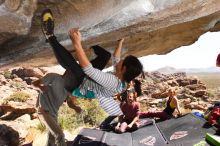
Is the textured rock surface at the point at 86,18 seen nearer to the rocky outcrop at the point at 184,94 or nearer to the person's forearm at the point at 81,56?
the person's forearm at the point at 81,56

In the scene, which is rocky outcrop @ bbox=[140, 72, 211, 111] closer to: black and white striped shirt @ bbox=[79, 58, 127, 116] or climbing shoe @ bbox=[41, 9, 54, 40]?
black and white striped shirt @ bbox=[79, 58, 127, 116]

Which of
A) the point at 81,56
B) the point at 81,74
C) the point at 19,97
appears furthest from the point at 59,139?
the point at 19,97

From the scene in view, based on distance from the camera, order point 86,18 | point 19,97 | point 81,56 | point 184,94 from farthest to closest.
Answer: point 184,94, point 19,97, point 86,18, point 81,56

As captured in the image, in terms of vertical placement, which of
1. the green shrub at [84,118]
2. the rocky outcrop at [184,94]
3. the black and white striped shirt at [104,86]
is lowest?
the rocky outcrop at [184,94]

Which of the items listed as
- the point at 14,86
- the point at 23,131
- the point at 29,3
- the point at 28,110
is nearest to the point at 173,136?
the point at 29,3

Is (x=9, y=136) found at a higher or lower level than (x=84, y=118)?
higher

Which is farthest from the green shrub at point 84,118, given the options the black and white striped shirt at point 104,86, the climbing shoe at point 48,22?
the climbing shoe at point 48,22

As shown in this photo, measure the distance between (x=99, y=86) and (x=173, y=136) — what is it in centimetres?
281

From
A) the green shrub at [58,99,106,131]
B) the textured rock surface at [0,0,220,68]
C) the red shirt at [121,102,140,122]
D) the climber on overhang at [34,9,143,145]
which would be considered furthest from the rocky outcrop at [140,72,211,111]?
the climber on overhang at [34,9,143,145]

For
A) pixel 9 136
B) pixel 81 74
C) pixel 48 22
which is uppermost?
pixel 48 22

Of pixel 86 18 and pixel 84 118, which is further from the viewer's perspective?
pixel 84 118

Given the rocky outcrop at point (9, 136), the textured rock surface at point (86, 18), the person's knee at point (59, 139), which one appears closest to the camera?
the textured rock surface at point (86, 18)

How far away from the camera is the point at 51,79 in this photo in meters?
4.41

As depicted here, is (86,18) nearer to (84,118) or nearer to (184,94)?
(84,118)
